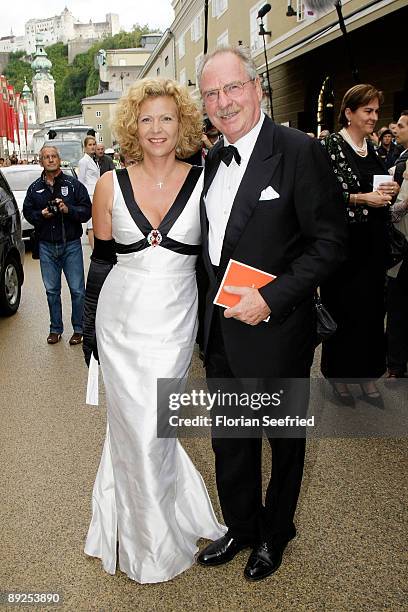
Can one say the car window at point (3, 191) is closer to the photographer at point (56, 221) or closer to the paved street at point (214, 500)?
the photographer at point (56, 221)

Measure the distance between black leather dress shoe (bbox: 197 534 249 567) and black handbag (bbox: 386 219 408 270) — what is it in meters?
2.46

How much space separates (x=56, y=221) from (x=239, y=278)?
4.26 m

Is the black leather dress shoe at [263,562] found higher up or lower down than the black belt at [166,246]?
lower down

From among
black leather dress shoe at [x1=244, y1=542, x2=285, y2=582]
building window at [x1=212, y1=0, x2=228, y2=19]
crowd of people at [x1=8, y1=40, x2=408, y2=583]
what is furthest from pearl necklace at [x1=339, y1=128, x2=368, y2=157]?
building window at [x1=212, y1=0, x2=228, y2=19]

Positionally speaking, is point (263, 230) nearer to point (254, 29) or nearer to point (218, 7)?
point (254, 29)

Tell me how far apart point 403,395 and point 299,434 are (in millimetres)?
2342

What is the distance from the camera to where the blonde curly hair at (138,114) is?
2443 mm

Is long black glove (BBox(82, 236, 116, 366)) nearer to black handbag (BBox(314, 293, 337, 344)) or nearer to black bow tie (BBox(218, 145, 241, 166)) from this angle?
black bow tie (BBox(218, 145, 241, 166))

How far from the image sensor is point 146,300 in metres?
2.48

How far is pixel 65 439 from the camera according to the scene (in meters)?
4.02

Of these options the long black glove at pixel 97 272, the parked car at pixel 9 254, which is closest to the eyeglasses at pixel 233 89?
the long black glove at pixel 97 272

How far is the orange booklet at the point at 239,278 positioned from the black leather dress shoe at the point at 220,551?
1221 millimetres

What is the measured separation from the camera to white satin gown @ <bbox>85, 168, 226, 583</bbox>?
97.7 inches

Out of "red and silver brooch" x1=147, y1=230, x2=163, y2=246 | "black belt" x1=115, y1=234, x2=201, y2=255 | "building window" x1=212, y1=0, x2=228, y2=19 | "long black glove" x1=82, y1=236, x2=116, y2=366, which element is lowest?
"long black glove" x1=82, y1=236, x2=116, y2=366
